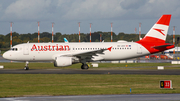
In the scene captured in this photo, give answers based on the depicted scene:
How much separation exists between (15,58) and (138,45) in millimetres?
18948

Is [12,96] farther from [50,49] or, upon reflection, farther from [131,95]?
[50,49]

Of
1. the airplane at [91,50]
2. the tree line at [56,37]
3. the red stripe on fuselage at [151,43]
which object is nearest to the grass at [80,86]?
the airplane at [91,50]

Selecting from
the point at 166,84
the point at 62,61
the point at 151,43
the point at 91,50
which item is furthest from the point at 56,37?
the point at 166,84

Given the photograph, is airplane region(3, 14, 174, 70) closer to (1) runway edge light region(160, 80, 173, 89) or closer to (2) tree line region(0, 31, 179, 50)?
(1) runway edge light region(160, 80, 173, 89)

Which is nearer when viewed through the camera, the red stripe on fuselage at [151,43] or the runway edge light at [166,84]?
the runway edge light at [166,84]

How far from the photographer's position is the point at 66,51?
45312 millimetres

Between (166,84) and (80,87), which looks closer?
(166,84)

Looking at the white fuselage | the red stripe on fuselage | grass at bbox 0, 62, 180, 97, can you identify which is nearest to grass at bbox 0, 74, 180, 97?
grass at bbox 0, 62, 180, 97

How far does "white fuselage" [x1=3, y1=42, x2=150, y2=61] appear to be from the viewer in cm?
4531

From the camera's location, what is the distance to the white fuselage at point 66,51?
4531cm

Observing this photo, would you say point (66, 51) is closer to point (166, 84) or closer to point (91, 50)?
point (91, 50)

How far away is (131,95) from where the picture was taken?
1970 centimetres

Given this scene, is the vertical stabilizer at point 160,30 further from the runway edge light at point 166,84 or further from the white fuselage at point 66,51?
the runway edge light at point 166,84

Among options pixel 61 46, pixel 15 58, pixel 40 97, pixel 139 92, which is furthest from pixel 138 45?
pixel 40 97
